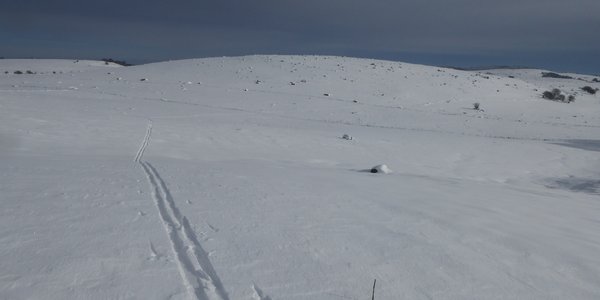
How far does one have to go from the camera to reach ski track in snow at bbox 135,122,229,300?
349 centimetres

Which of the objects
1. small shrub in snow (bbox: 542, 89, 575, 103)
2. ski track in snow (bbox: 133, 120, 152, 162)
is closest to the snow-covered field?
ski track in snow (bbox: 133, 120, 152, 162)

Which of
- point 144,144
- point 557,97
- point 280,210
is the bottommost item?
point 144,144

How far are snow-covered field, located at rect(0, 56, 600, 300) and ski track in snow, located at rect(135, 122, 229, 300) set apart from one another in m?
0.02

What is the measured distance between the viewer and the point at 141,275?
12.0 feet

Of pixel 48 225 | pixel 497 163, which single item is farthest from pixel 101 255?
pixel 497 163

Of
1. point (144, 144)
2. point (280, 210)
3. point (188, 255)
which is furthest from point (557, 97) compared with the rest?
point (188, 255)

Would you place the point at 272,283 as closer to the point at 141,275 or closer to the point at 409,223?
the point at 141,275

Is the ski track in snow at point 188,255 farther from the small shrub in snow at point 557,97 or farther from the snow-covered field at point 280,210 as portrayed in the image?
the small shrub in snow at point 557,97

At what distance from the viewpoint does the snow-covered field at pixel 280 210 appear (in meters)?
3.74

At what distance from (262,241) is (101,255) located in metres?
1.49

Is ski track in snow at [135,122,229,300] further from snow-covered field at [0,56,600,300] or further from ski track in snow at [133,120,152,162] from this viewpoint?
ski track in snow at [133,120,152,162]

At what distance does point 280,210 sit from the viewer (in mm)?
5840

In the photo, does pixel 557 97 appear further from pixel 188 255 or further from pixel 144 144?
pixel 188 255

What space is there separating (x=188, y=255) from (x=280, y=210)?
191 cm
